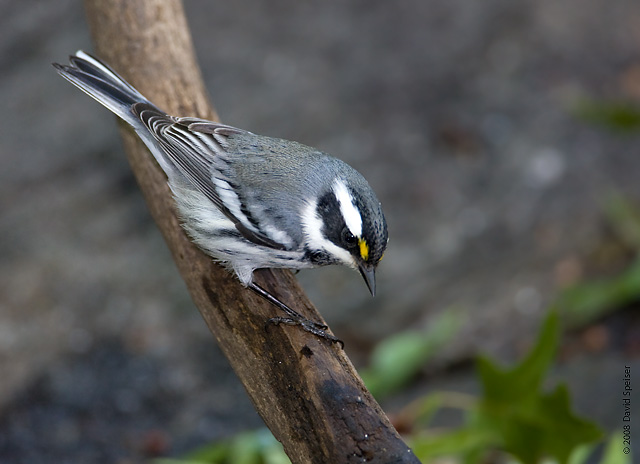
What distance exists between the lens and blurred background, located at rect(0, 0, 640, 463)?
4898mm

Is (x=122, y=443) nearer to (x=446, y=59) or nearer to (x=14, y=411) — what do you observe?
(x=14, y=411)

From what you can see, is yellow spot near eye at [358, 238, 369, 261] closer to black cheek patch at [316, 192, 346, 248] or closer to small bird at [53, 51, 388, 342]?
small bird at [53, 51, 388, 342]

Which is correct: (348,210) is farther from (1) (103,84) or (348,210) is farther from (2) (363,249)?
(1) (103,84)

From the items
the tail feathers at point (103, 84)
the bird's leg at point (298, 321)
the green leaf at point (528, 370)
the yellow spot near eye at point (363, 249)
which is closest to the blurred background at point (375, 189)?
the green leaf at point (528, 370)

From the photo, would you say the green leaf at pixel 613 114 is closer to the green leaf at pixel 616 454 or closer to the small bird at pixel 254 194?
the green leaf at pixel 616 454

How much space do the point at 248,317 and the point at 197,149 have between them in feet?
2.92

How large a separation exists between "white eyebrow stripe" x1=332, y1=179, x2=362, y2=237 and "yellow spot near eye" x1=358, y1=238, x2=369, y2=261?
3cm

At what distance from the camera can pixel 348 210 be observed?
9.59 feet

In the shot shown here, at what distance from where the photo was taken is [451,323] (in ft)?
15.2

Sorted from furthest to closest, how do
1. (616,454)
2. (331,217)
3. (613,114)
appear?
(613,114), (616,454), (331,217)

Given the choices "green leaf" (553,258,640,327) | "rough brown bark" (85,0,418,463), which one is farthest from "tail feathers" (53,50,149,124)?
"green leaf" (553,258,640,327)

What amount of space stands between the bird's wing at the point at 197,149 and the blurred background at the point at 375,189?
6.53 feet

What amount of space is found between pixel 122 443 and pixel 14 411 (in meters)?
0.78

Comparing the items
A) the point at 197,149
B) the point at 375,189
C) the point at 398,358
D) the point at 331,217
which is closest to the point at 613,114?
the point at 375,189
